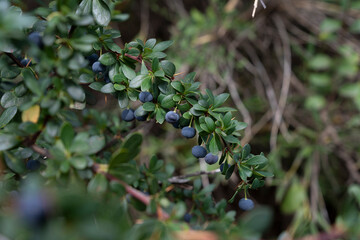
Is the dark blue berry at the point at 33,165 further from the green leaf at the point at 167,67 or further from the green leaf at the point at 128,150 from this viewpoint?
the green leaf at the point at 167,67

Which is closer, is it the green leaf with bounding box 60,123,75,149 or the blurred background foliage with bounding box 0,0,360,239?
the green leaf with bounding box 60,123,75,149

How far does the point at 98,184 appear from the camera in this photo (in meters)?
0.49

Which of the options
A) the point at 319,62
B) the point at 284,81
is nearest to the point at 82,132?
the point at 284,81

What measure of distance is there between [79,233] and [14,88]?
0.40 m

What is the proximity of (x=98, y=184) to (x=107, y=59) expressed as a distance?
0.29 metres

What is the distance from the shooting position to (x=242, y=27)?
6.79 feet

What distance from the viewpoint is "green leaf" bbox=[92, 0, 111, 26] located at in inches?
26.1

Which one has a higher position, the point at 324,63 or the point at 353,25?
the point at 353,25

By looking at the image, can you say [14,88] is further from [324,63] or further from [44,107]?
[324,63]

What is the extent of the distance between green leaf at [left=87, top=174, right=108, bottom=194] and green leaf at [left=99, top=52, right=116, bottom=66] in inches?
10.7

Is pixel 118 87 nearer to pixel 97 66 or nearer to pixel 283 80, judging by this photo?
pixel 97 66

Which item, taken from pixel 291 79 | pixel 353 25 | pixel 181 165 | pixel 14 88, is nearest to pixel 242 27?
pixel 291 79

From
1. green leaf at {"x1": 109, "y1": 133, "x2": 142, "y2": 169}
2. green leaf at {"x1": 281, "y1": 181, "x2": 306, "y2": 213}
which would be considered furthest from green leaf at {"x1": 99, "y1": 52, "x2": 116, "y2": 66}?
green leaf at {"x1": 281, "y1": 181, "x2": 306, "y2": 213}

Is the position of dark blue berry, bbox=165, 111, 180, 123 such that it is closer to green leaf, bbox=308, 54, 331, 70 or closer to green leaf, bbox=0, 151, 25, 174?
green leaf, bbox=0, 151, 25, 174
